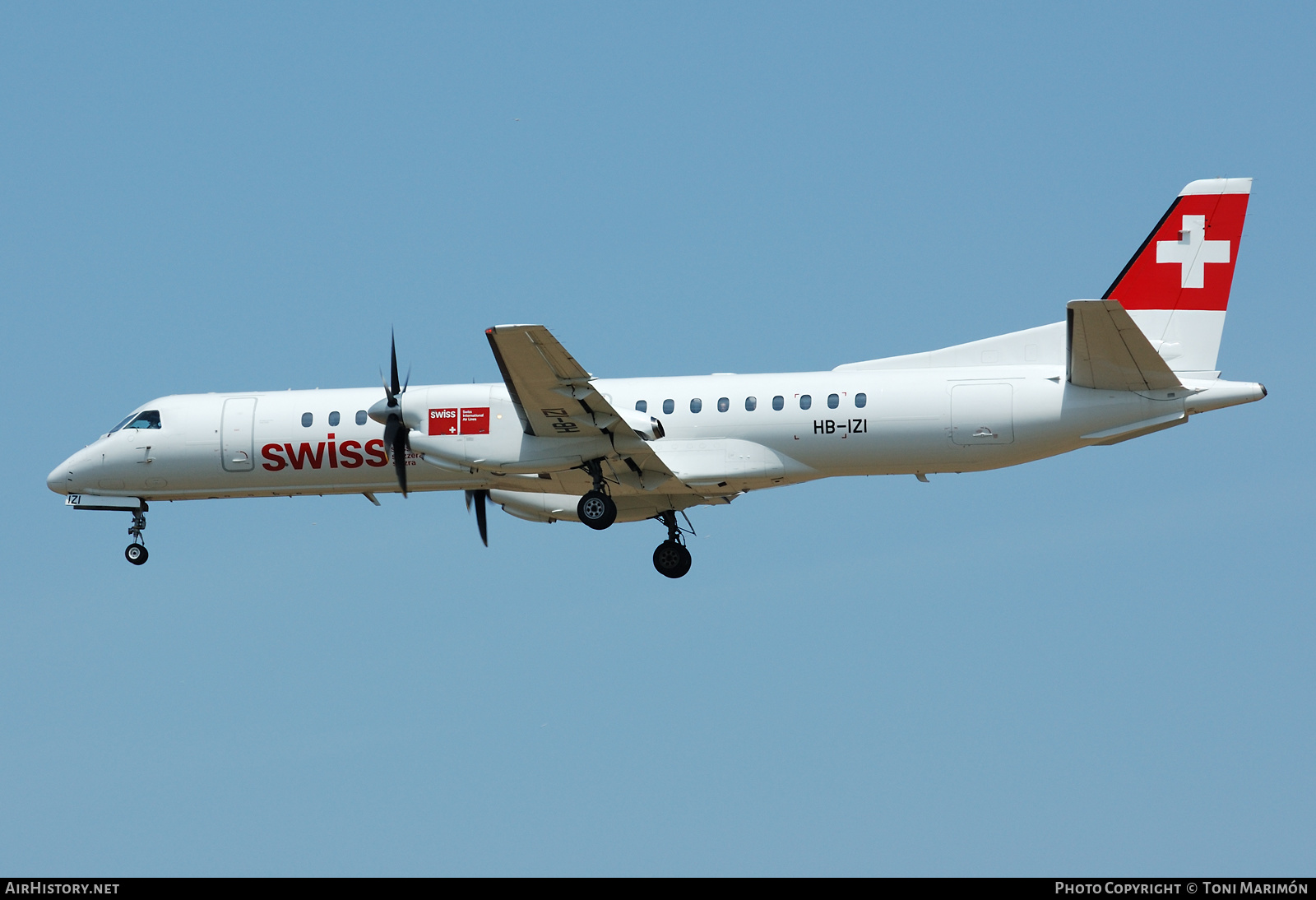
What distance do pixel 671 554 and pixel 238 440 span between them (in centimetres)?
873

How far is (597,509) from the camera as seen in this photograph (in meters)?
26.5

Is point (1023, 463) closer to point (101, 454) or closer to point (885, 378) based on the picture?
point (885, 378)

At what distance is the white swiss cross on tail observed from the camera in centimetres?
2683

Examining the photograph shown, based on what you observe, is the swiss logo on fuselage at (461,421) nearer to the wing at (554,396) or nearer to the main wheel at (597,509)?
the wing at (554,396)

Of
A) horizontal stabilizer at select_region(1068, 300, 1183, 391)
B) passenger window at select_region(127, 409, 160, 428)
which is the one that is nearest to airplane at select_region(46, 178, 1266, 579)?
horizontal stabilizer at select_region(1068, 300, 1183, 391)

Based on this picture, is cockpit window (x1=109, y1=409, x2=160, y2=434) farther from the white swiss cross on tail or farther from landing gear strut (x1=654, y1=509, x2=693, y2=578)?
the white swiss cross on tail

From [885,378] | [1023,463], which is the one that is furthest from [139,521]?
[1023,463]

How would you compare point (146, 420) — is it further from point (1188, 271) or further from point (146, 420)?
point (1188, 271)

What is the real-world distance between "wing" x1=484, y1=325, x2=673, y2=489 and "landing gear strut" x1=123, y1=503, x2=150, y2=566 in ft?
29.6

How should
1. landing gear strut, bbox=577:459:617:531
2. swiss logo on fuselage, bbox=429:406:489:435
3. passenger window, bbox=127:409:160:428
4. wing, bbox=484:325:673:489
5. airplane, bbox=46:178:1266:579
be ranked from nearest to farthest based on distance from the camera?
wing, bbox=484:325:673:489
airplane, bbox=46:178:1266:579
swiss logo on fuselage, bbox=429:406:489:435
landing gear strut, bbox=577:459:617:531
passenger window, bbox=127:409:160:428

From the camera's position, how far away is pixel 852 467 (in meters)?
26.5
